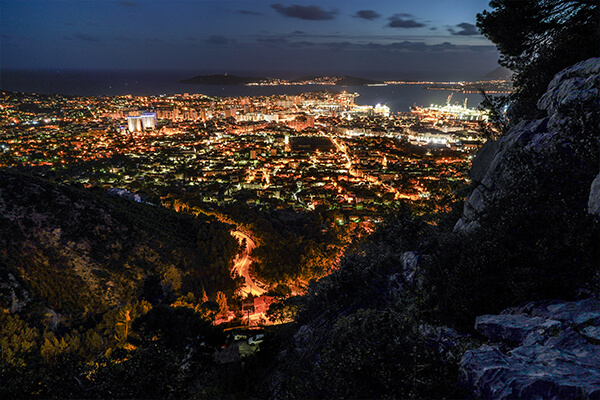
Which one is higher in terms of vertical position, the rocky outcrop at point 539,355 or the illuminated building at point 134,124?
the illuminated building at point 134,124

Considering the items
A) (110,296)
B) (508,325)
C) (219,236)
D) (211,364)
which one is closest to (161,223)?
(219,236)

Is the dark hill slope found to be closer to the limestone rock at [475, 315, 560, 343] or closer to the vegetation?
the vegetation

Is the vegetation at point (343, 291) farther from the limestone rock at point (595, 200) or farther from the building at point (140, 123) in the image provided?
the building at point (140, 123)

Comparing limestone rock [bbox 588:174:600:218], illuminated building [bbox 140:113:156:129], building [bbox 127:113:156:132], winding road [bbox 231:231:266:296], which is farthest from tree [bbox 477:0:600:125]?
illuminated building [bbox 140:113:156:129]

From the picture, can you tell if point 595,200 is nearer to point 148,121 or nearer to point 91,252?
point 91,252

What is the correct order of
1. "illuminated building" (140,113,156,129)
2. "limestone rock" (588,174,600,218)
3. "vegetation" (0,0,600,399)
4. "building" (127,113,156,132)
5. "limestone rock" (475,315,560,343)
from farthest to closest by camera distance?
"illuminated building" (140,113,156,129), "building" (127,113,156,132), "limestone rock" (588,174,600,218), "vegetation" (0,0,600,399), "limestone rock" (475,315,560,343)

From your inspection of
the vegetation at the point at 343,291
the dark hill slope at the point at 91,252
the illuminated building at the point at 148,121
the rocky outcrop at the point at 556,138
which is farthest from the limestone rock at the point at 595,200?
the illuminated building at the point at 148,121

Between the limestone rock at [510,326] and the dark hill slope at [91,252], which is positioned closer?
the limestone rock at [510,326]
